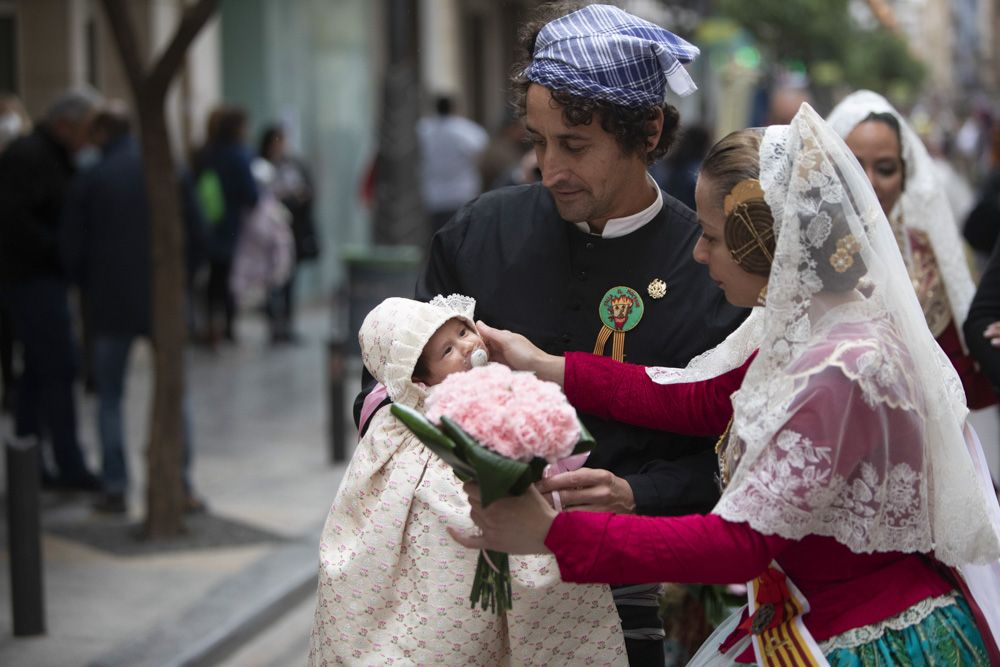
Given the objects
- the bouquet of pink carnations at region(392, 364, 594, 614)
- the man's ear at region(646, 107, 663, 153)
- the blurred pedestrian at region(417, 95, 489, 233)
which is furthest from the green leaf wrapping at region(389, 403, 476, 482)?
the blurred pedestrian at region(417, 95, 489, 233)

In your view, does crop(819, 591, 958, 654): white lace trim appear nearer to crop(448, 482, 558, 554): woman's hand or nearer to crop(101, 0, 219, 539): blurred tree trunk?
crop(448, 482, 558, 554): woman's hand

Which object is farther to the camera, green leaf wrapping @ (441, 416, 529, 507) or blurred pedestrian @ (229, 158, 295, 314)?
blurred pedestrian @ (229, 158, 295, 314)

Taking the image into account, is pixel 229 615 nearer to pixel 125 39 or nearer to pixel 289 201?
pixel 125 39

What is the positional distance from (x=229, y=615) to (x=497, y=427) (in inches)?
169

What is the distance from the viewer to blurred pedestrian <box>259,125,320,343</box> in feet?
46.9

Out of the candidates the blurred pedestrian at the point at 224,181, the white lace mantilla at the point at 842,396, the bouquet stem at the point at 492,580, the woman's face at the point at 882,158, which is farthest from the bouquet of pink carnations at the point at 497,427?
the blurred pedestrian at the point at 224,181

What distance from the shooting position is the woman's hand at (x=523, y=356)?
9.77 feet

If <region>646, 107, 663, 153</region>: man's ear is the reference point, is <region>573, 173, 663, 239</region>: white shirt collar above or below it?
below

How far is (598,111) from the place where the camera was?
2.99 m

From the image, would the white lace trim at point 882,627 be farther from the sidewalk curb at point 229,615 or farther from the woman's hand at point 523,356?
the sidewalk curb at point 229,615

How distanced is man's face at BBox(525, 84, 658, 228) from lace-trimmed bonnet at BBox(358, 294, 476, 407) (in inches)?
13.8

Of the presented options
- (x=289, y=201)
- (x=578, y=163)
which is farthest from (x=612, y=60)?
(x=289, y=201)

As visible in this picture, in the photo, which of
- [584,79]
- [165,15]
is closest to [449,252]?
[584,79]

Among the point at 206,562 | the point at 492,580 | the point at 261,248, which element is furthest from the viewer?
the point at 261,248
